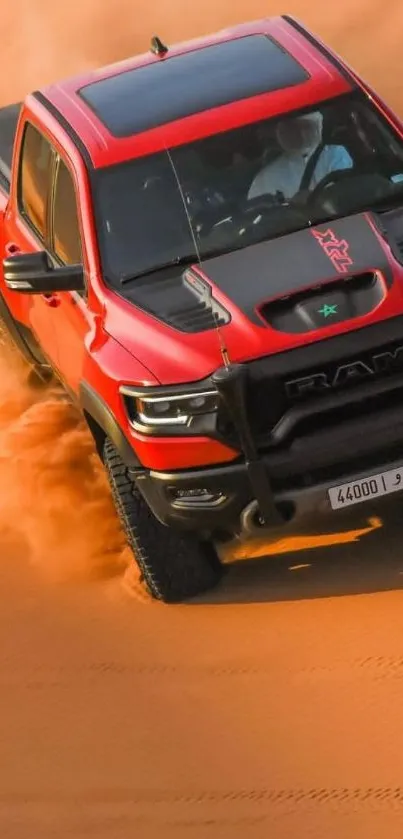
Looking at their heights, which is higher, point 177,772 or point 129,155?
point 129,155

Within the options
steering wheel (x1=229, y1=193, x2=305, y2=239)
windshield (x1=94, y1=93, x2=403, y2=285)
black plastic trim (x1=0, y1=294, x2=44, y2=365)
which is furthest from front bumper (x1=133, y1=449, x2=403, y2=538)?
black plastic trim (x1=0, y1=294, x2=44, y2=365)

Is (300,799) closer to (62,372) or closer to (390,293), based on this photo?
(390,293)

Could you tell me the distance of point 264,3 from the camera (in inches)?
653

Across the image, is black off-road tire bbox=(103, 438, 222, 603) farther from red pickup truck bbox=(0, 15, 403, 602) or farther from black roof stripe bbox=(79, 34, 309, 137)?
black roof stripe bbox=(79, 34, 309, 137)

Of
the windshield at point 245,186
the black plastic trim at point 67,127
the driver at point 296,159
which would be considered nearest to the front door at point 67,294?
the black plastic trim at point 67,127

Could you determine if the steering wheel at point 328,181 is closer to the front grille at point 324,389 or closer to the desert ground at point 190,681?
the front grille at point 324,389

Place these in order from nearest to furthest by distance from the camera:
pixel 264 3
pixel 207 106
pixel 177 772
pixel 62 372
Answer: pixel 177 772 < pixel 207 106 < pixel 62 372 < pixel 264 3

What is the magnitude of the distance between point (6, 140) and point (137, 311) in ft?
10.7

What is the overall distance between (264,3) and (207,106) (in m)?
11.2

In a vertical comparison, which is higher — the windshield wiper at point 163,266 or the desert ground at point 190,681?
the windshield wiper at point 163,266

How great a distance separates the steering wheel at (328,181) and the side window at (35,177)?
127cm

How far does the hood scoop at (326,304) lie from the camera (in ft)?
16.2

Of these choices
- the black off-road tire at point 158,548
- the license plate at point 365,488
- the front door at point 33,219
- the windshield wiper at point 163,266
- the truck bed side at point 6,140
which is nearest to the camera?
the license plate at point 365,488

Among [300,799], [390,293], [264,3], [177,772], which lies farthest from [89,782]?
[264,3]
